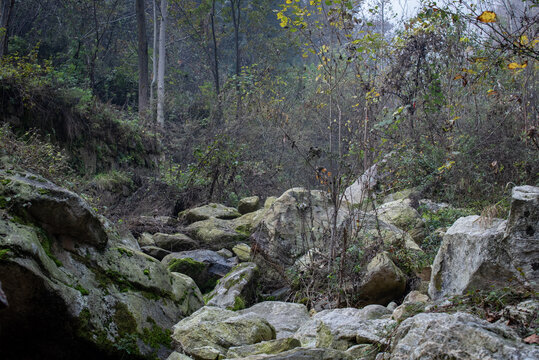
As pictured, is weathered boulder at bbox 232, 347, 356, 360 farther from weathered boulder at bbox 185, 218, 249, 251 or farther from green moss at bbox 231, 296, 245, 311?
weathered boulder at bbox 185, 218, 249, 251

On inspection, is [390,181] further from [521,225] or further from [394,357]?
[394,357]

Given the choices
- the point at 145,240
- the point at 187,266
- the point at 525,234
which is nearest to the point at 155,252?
the point at 145,240

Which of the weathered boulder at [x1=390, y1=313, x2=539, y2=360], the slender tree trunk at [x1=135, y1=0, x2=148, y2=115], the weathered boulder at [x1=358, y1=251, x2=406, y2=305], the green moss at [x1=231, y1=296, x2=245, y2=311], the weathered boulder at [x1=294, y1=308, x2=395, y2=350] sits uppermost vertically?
the slender tree trunk at [x1=135, y1=0, x2=148, y2=115]

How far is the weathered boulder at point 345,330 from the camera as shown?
3.35 m

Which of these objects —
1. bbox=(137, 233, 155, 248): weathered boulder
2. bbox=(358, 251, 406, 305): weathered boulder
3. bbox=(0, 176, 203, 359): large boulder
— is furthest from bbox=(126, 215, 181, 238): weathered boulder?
bbox=(358, 251, 406, 305): weathered boulder

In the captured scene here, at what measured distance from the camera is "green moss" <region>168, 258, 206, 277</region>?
6.86 metres

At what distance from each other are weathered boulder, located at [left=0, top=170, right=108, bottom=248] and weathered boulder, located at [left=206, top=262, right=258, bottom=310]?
2.04m

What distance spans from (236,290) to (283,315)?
1.23 metres

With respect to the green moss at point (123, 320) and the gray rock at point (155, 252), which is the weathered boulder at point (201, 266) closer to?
the gray rock at point (155, 252)

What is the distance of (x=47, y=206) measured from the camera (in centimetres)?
388

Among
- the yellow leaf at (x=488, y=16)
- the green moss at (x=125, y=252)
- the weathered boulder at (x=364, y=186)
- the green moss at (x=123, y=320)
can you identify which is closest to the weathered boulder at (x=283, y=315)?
the green moss at (x=123, y=320)

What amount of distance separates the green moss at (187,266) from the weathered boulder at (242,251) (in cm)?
81

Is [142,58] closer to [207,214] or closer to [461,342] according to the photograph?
[207,214]

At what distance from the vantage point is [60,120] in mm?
10961
